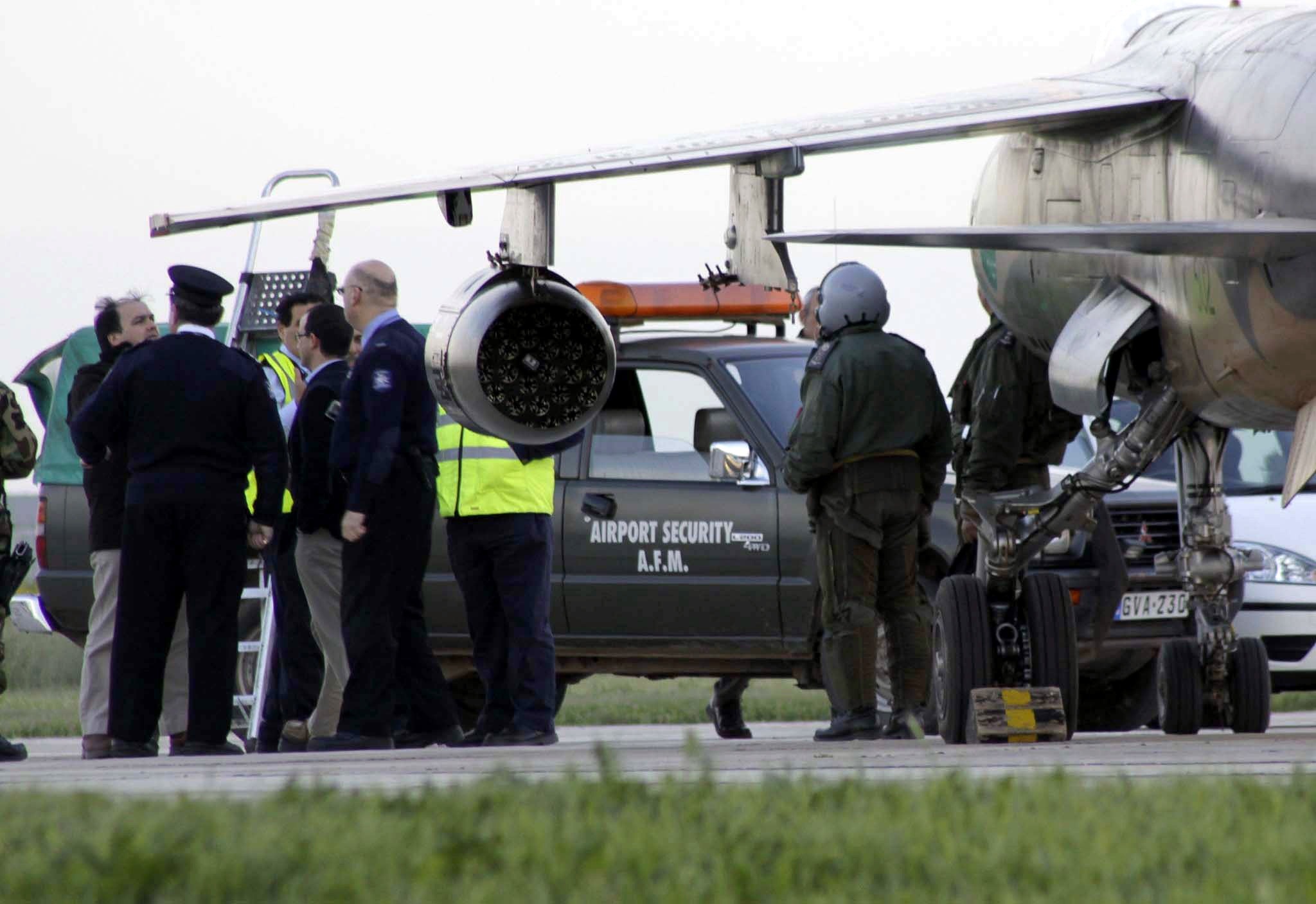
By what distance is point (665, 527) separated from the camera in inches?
399

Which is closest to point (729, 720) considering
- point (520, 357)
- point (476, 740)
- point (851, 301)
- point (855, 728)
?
point (476, 740)

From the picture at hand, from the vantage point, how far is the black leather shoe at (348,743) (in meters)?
8.05

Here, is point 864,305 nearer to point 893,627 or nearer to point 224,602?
point 893,627

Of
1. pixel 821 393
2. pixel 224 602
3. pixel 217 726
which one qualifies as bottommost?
pixel 217 726

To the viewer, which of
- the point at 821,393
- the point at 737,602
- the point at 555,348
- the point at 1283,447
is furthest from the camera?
the point at 1283,447

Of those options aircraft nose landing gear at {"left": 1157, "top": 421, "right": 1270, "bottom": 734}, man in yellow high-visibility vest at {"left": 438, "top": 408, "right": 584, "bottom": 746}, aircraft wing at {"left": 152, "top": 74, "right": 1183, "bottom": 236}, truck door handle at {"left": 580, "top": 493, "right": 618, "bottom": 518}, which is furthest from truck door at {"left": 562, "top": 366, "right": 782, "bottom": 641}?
aircraft wing at {"left": 152, "top": 74, "right": 1183, "bottom": 236}

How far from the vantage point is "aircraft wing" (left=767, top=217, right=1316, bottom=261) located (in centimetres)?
546

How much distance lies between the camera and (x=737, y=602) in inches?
391

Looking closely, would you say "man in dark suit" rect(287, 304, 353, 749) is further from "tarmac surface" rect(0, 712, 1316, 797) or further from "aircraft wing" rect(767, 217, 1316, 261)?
"aircraft wing" rect(767, 217, 1316, 261)

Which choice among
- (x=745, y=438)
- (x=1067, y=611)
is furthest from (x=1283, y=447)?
(x=1067, y=611)

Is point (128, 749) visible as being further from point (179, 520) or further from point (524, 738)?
point (524, 738)

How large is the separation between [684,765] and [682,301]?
597cm

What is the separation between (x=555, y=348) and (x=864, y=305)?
1484 millimetres

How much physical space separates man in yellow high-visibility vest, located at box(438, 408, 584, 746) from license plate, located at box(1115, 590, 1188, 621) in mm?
2874
